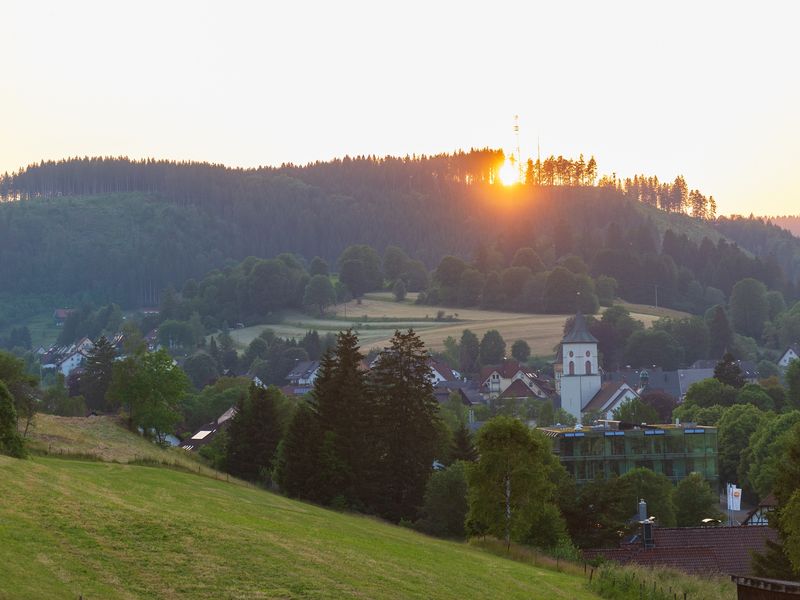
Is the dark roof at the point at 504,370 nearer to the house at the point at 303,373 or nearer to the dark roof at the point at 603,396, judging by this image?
the house at the point at 303,373

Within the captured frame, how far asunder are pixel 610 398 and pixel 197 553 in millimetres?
102131

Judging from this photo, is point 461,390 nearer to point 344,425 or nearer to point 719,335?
point 719,335

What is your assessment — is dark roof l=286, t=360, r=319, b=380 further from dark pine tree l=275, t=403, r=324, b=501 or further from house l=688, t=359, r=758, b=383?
dark pine tree l=275, t=403, r=324, b=501

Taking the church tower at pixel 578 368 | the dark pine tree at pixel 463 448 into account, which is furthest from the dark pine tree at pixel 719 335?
the dark pine tree at pixel 463 448

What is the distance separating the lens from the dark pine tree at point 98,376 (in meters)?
116

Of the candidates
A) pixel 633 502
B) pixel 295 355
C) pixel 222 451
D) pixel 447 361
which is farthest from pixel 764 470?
pixel 295 355

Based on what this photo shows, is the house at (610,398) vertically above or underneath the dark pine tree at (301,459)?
underneath

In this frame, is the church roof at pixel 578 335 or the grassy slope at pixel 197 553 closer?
the grassy slope at pixel 197 553

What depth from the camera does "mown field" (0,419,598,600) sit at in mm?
25859

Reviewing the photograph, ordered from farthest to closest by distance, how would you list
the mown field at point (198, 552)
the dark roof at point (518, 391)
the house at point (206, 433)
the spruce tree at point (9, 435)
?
the dark roof at point (518, 391) < the house at point (206, 433) < the spruce tree at point (9, 435) < the mown field at point (198, 552)

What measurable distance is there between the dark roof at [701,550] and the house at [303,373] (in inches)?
4404

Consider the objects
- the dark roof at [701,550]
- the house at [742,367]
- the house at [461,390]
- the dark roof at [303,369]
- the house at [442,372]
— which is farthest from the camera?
the dark roof at [303,369]

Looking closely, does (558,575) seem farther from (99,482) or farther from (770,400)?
(770,400)

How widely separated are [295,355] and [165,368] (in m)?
106
